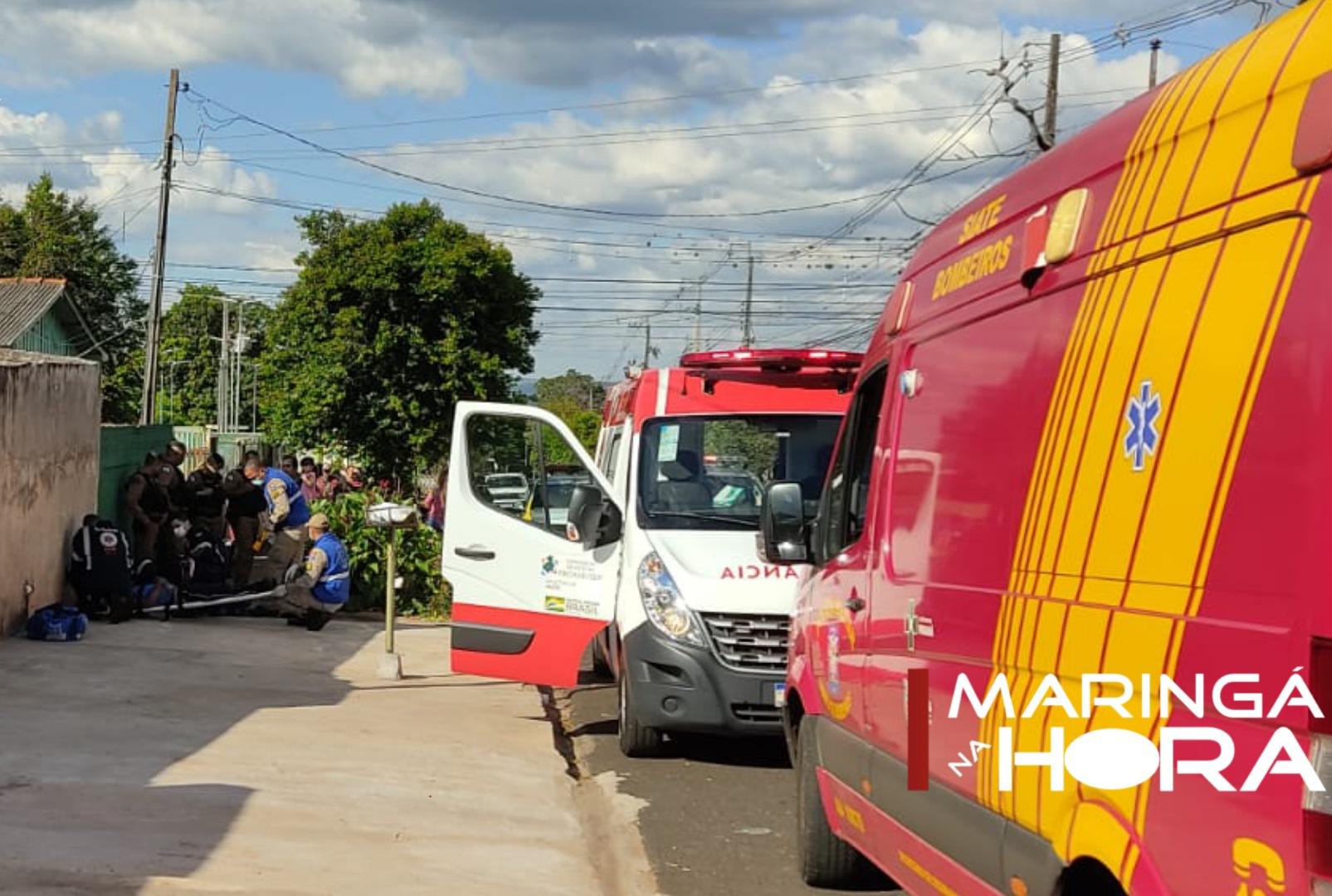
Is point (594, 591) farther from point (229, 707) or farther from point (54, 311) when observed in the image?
point (54, 311)

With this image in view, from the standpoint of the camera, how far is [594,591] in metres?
10.3

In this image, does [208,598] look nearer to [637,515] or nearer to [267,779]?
[637,515]

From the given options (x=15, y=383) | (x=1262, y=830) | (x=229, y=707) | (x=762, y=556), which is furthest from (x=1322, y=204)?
(x=15, y=383)

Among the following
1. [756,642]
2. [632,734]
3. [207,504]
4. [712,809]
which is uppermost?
[207,504]

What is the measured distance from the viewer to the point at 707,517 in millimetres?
10117

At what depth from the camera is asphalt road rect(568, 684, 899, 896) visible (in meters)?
7.27

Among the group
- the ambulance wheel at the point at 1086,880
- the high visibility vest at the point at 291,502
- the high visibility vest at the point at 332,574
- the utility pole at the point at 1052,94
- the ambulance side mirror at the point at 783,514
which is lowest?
the high visibility vest at the point at 332,574

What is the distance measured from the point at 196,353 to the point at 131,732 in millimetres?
84557

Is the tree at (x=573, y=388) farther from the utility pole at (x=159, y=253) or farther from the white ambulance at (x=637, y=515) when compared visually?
the white ambulance at (x=637, y=515)

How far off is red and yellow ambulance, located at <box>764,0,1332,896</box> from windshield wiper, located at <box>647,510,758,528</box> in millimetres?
4614

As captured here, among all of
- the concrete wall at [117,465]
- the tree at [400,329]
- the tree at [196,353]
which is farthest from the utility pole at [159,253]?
the tree at [196,353]

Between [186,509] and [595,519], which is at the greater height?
[595,519]

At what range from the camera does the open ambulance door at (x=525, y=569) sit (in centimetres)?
1027

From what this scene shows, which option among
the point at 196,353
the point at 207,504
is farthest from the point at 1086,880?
the point at 196,353
